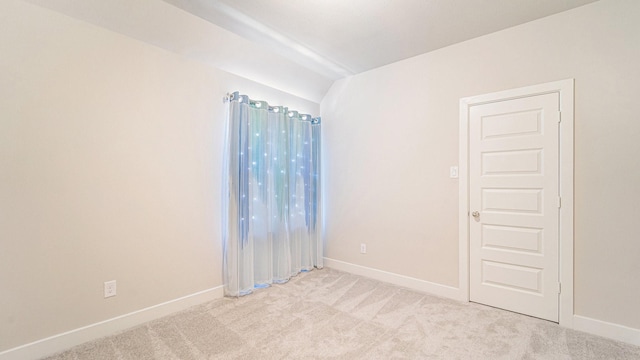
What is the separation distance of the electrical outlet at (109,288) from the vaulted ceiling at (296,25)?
1999 mm

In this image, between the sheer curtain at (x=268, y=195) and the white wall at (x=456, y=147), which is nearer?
the white wall at (x=456, y=147)

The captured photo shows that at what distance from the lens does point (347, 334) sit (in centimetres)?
211

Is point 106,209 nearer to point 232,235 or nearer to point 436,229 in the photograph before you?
point 232,235

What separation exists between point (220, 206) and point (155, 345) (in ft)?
4.19

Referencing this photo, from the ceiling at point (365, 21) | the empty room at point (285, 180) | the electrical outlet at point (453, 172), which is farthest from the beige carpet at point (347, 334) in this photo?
the ceiling at point (365, 21)

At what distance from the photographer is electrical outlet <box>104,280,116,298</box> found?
82.4 inches

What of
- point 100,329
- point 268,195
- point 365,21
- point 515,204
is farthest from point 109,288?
point 515,204

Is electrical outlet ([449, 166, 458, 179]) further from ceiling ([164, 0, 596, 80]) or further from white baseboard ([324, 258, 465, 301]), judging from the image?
ceiling ([164, 0, 596, 80])

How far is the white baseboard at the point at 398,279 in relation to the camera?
9.16ft

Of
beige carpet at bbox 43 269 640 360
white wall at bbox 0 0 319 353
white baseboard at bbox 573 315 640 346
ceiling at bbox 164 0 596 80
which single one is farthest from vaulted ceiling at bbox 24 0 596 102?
white baseboard at bbox 573 315 640 346

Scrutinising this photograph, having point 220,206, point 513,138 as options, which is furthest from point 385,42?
point 220,206

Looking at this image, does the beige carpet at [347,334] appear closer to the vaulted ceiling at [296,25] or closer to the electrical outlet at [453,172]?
the electrical outlet at [453,172]

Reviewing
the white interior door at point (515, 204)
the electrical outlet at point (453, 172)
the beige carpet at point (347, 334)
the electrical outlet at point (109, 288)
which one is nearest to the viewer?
the beige carpet at point (347, 334)

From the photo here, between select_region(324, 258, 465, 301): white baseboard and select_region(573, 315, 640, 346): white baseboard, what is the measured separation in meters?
0.88
